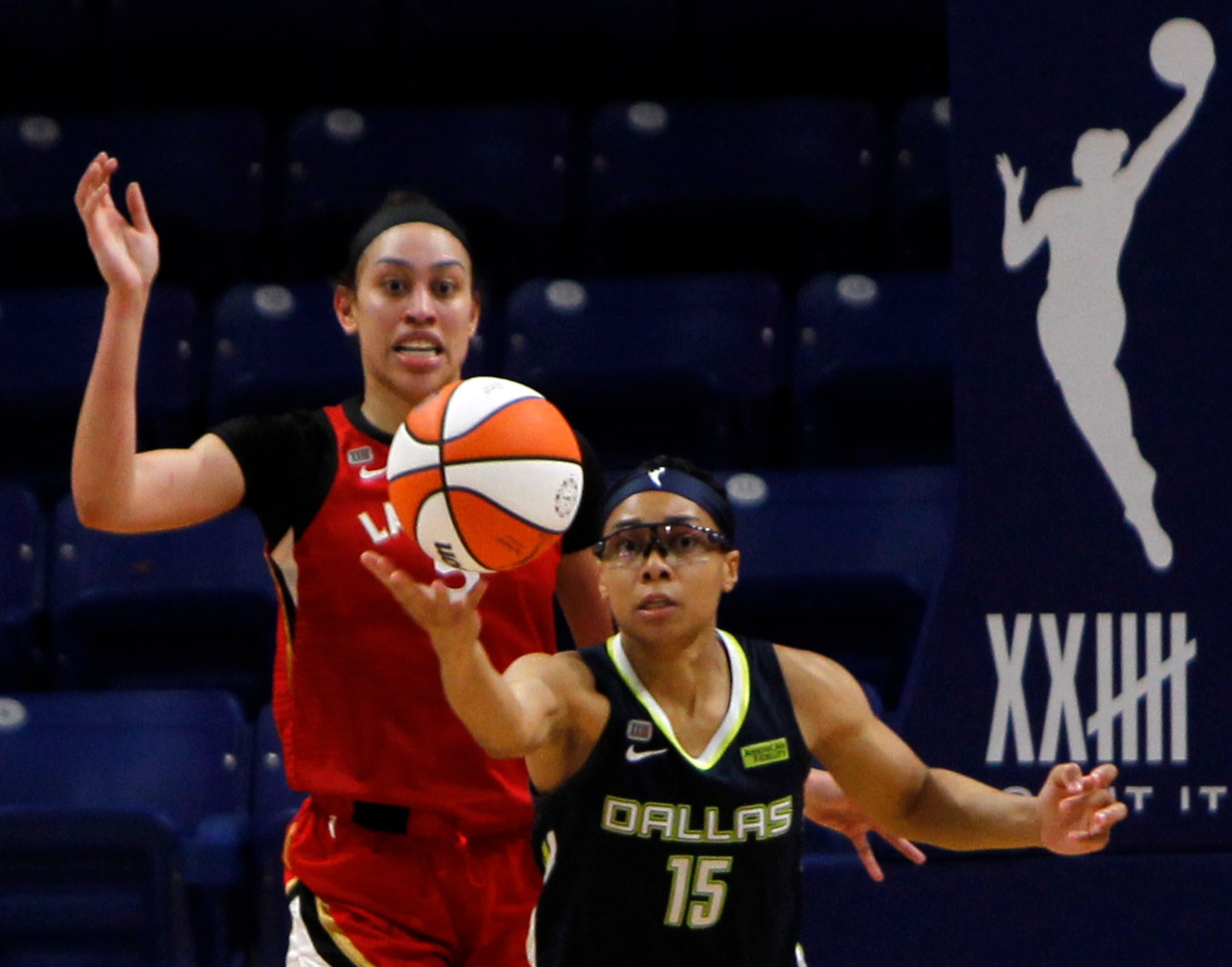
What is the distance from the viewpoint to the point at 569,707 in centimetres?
320

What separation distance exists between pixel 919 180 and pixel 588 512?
11.6ft

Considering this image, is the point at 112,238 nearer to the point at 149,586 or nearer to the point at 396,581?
the point at 396,581

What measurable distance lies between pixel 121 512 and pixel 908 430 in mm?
3956

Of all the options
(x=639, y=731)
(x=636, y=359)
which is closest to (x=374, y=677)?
(x=639, y=731)

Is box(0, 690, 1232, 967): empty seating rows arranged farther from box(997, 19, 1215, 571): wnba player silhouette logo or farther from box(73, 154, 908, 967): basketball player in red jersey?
box(73, 154, 908, 967): basketball player in red jersey

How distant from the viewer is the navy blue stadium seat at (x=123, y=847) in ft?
15.1

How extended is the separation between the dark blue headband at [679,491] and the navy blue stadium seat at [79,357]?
10.9 ft

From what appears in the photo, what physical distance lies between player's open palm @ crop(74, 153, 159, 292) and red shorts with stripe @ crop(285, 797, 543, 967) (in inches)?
37.1

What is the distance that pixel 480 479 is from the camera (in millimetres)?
2990

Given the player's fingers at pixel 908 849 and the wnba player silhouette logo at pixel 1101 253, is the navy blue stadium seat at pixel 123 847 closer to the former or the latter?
the player's fingers at pixel 908 849

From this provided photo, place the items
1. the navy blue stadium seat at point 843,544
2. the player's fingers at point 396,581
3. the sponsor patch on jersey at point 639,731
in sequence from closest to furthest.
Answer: the player's fingers at point 396,581, the sponsor patch on jersey at point 639,731, the navy blue stadium seat at point 843,544

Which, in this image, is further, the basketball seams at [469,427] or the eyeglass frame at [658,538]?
the eyeglass frame at [658,538]

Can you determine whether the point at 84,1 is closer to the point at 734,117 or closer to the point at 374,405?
the point at 734,117

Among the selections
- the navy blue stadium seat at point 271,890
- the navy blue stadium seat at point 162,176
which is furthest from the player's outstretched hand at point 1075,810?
the navy blue stadium seat at point 162,176
